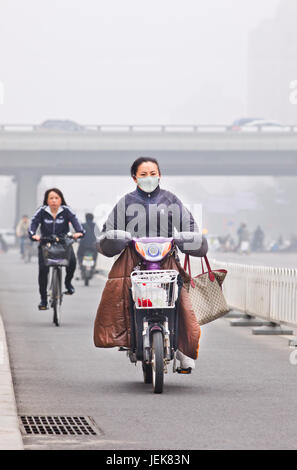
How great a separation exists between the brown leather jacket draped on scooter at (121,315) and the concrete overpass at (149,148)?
63541 millimetres

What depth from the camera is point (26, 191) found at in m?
80.4

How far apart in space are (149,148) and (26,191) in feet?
37.6

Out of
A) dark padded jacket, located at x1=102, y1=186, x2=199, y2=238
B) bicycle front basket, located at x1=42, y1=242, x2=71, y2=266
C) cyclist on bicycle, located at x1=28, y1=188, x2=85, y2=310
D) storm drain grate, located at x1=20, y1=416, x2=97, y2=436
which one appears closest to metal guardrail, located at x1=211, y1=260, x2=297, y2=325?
cyclist on bicycle, located at x1=28, y1=188, x2=85, y2=310

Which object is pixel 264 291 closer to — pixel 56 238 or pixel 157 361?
pixel 56 238

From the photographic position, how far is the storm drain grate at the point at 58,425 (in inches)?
284

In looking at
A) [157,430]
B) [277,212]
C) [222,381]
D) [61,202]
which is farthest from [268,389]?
[277,212]

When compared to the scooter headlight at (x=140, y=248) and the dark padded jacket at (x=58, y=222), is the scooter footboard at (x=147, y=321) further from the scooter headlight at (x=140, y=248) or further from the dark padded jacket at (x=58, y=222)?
the dark padded jacket at (x=58, y=222)

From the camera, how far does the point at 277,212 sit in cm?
15088

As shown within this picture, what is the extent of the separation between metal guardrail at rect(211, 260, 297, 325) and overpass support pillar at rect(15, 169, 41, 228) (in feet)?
203

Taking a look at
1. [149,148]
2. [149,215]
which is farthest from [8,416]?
[149,148]

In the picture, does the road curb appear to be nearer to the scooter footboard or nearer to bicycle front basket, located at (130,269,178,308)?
the scooter footboard

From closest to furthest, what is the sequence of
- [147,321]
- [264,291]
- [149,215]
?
[147,321] < [149,215] < [264,291]

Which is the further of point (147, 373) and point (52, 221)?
point (52, 221)

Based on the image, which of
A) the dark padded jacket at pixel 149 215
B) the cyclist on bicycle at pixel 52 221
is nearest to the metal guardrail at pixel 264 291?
the cyclist on bicycle at pixel 52 221
